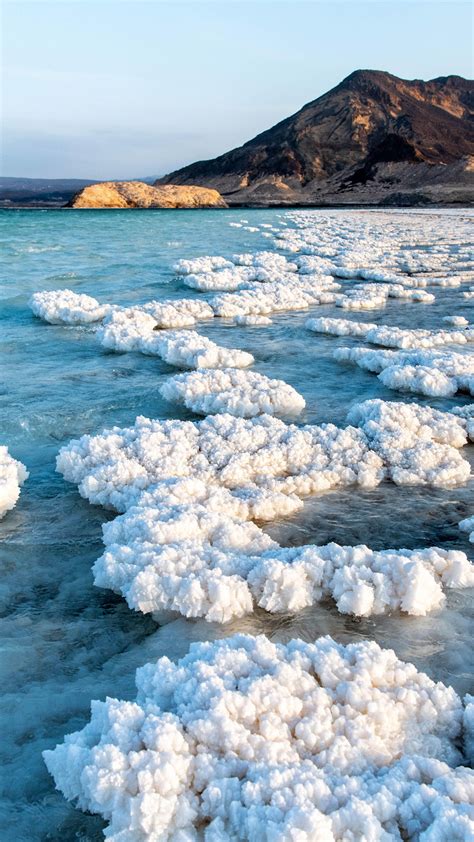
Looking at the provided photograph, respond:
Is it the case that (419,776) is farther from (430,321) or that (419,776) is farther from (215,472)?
(430,321)

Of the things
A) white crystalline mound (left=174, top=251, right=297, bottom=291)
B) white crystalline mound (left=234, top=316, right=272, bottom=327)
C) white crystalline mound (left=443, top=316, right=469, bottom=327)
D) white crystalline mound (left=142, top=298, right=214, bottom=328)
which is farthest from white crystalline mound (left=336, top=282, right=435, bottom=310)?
white crystalline mound (left=142, top=298, right=214, bottom=328)

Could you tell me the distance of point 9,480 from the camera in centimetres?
454

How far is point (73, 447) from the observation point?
5.22 metres

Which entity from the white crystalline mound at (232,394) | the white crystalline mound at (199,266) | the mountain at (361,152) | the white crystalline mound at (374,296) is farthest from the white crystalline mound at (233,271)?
the mountain at (361,152)

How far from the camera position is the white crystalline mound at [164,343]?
8.27m

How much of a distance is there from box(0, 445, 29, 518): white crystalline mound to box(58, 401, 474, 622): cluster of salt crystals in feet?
1.11

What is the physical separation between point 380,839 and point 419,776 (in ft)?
1.03

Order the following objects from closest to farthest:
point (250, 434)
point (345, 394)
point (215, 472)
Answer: point (215, 472) < point (250, 434) < point (345, 394)

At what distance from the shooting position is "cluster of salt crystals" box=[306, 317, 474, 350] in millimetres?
9430

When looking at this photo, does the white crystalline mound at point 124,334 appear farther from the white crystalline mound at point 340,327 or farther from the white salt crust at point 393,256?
the white salt crust at point 393,256

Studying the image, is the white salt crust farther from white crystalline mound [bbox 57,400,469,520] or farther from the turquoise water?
white crystalline mound [bbox 57,400,469,520]

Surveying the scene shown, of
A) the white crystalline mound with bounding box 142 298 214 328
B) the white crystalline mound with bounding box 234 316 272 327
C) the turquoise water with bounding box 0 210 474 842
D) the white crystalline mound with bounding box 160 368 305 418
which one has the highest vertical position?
the white crystalline mound with bounding box 142 298 214 328

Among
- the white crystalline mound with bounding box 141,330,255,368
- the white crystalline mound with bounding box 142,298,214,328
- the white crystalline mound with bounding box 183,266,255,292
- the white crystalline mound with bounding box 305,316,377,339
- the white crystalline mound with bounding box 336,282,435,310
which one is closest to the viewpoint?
the white crystalline mound with bounding box 141,330,255,368

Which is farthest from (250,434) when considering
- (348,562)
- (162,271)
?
(162,271)
